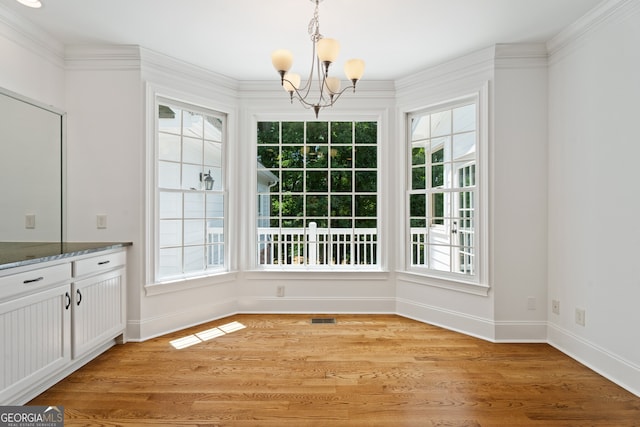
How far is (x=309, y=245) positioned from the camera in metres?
4.17

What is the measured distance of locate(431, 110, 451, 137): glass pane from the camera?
12.1 feet

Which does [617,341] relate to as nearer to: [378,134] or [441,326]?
[441,326]

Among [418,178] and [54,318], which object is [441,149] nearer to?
[418,178]

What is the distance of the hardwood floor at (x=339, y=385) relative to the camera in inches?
80.7

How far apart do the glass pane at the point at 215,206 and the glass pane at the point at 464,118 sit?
8.65 ft

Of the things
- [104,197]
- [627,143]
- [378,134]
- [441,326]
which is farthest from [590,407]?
[104,197]

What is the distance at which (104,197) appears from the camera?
3.25m

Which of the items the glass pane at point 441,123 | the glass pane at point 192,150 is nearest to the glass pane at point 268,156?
the glass pane at point 192,150

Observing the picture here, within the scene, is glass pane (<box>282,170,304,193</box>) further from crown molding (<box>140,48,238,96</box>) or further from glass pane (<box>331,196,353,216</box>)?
crown molding (<box>140,48,238,96</box>)

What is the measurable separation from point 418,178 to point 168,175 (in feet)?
8.76

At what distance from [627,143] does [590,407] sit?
1.75 meters

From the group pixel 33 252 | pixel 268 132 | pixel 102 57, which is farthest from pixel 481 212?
pixel 102 57

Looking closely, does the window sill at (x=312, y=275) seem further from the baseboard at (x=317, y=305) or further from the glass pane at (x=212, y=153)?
the glass pane at (x=212, y=153)

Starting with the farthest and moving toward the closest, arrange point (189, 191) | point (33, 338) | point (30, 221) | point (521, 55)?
point (189, 191), point (521, 55), point (30, 221), point (33, 338)
